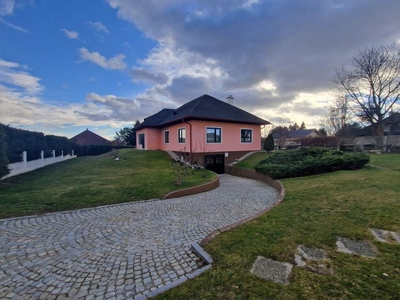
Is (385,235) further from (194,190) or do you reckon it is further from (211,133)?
(211,133)

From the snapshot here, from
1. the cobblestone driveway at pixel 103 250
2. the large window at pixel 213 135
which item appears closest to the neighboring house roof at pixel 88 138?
the large window at pixel 213 135

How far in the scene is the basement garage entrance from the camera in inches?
670

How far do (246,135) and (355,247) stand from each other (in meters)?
16.2

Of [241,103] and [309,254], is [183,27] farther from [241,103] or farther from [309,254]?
[241,103]

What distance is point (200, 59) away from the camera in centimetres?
1472

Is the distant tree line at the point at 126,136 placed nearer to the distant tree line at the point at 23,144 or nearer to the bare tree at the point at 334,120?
the distant tree line at the point at 23,144

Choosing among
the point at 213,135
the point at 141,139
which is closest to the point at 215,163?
the point at 213,135

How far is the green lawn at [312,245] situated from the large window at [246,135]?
41.8 feet

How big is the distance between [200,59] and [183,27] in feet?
11.1

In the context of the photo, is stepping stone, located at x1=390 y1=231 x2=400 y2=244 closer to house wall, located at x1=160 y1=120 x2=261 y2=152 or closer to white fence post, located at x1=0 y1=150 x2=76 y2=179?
house wall, located at x1=160 y1=120 x2=261 y2=152

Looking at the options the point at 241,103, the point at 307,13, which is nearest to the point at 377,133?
the point at 241,103

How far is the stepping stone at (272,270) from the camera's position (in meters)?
2.51

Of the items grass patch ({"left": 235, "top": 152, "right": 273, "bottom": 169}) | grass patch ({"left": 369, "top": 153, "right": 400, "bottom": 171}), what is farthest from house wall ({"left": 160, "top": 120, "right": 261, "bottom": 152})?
grass patch ({"left": 369, "top": 153, "right": 400, "bottom": 171})

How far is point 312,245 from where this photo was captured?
326cm
